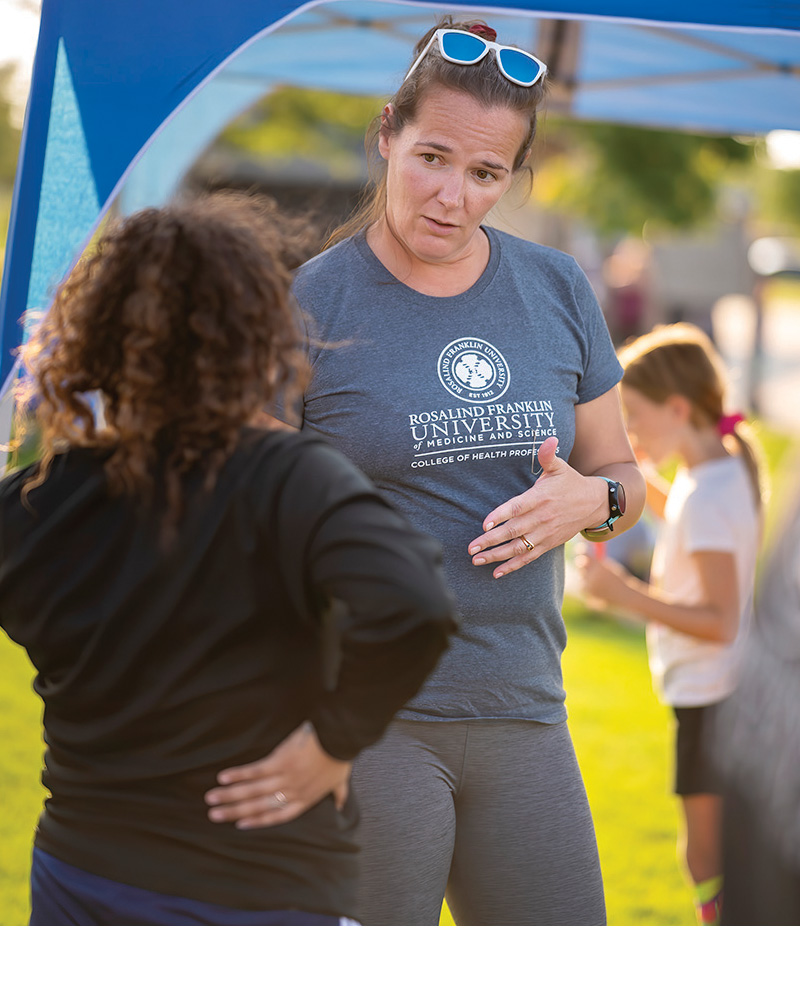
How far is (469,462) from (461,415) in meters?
0.08

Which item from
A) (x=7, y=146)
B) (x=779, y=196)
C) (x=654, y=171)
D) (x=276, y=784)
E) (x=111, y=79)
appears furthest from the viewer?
(x=779, y=196)

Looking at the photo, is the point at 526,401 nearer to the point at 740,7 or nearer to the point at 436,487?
the point at 436,487

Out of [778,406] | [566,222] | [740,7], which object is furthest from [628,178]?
[740,7]

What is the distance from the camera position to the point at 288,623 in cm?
125

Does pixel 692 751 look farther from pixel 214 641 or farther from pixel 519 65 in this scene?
pixel 214 641

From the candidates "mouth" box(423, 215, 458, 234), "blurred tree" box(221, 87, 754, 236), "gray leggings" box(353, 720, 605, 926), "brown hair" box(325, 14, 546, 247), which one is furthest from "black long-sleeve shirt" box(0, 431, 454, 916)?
"blurred tree" box(221, 87, 754, 236)

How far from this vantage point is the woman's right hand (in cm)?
125

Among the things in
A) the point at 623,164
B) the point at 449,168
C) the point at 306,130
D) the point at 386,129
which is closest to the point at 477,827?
the point at 449,168

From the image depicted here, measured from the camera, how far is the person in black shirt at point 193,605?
120 centimetres

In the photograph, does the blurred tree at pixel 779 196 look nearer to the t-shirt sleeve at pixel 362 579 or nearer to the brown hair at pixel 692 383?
the brown hair at pixel 692 383

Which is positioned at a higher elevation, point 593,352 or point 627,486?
point 593,352

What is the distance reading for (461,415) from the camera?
1728 mm

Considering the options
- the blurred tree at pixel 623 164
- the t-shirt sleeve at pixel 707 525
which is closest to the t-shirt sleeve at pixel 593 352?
the t-shirt sleeve at pixel 707 525

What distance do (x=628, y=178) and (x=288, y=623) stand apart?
41.0 ft
